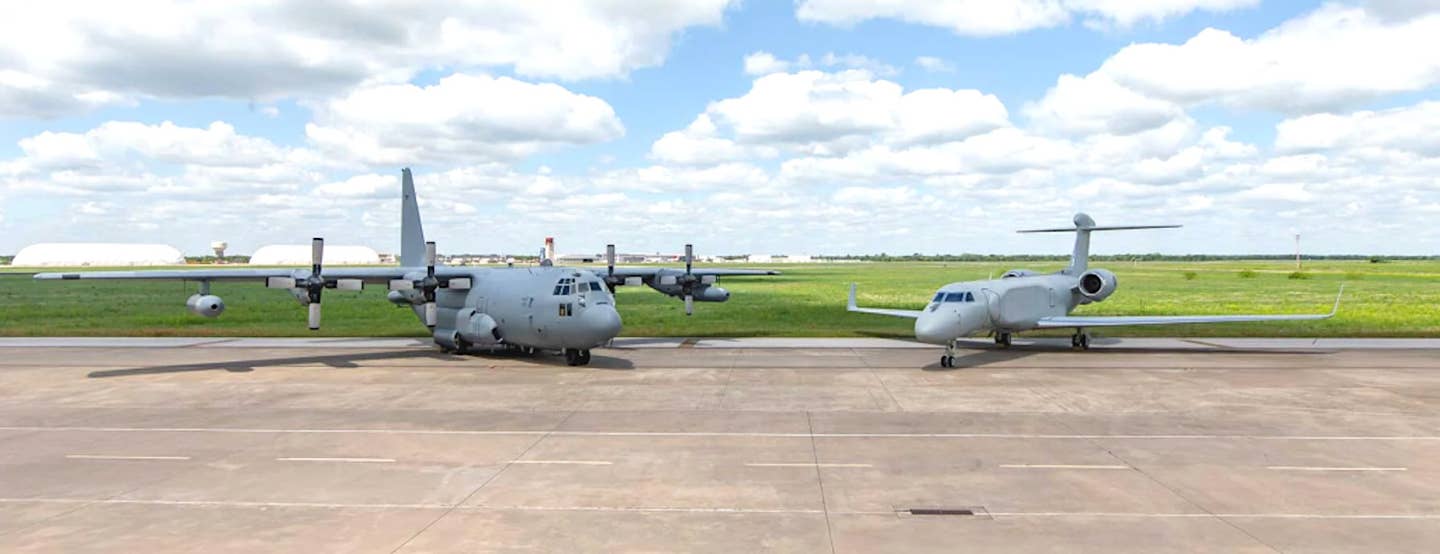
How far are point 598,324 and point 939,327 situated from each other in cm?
1124

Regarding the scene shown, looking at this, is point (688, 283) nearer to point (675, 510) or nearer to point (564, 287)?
point (564, 287)

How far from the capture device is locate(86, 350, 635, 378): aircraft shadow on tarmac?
28753mm

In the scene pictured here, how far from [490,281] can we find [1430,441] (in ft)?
91.4

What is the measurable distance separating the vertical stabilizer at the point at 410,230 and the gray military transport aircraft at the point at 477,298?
168 centimetres

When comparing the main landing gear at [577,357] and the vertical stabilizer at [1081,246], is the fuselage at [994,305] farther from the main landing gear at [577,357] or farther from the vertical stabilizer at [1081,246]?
the main landing gear at [577,357]

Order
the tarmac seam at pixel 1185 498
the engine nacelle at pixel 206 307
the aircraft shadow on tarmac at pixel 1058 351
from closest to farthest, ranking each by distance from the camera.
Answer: the tarmac seam at pixel 1185 498 → the engine nacelle at pixel 206 307 → the aircraft shadow on tarmac at pixel 1058 351

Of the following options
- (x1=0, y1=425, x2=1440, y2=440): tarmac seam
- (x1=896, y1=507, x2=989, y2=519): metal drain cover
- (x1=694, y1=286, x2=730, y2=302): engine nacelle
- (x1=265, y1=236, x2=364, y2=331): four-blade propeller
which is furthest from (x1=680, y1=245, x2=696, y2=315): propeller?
(x1=896, y1=507, x2=989, y2=519): metal drain cover

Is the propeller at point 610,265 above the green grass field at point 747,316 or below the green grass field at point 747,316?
above

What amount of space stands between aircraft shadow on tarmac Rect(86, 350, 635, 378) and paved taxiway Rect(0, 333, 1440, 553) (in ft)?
1.31

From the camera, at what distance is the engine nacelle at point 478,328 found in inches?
1230

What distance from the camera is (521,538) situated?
35.8ft

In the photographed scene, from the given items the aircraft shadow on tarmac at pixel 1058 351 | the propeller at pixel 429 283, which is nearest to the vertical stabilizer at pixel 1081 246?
the aircraft shadow on tarmac at pixel 1058 351

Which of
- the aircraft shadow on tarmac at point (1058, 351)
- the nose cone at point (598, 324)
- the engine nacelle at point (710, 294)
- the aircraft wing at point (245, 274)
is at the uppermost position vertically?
the aircraft wing at point (245, 274)

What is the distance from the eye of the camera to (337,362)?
102ft
